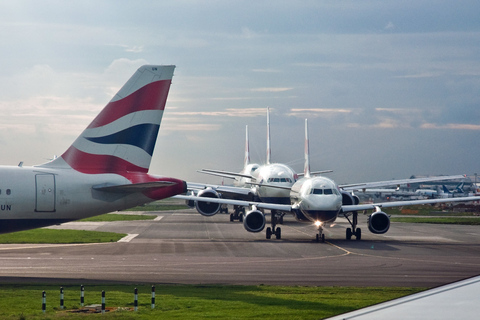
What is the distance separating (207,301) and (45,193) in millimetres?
9553

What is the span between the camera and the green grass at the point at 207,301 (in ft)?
59.9

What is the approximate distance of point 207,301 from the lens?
66.7 ft

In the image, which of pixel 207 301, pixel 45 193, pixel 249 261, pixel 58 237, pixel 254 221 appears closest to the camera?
pixel 207 301

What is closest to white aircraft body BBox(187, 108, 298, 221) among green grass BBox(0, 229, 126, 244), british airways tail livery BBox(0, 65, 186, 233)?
green grass BBox(0, 229, 126, 244)

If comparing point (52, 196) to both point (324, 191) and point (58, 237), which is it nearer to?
point (58, 237)

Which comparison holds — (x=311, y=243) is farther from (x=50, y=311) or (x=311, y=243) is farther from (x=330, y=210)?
(x=50, y=311)

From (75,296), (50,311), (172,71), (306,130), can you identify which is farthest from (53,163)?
(306,130)

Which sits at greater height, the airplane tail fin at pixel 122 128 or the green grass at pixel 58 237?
the airplane tail fin at pixel 122 128

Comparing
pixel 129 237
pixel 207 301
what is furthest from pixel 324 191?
pixel 207 301

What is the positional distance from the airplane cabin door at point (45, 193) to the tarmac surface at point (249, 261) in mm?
2756

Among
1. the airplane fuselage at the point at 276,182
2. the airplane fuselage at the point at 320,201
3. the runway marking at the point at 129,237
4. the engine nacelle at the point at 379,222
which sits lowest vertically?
the runway marking at the point at 129,237

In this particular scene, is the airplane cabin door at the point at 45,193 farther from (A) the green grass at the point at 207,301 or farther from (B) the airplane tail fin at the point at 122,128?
(A) the green grass at the point at 207,301

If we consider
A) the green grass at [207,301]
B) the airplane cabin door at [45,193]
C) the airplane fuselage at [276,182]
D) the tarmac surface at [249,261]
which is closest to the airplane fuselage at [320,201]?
the tarmac surface at [249,261]

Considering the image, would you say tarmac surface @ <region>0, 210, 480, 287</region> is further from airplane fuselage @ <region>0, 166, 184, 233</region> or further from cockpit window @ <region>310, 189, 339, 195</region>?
cockpit window @ <region>310, 189, 339, 195</region>
